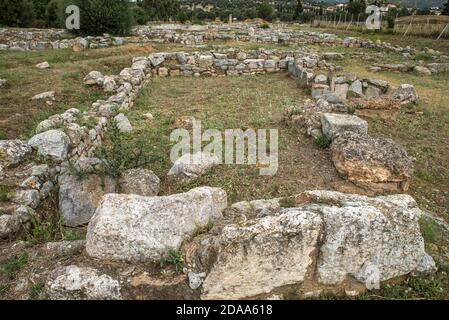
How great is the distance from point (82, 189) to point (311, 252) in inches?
129

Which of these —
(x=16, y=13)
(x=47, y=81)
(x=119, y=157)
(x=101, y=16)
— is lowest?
(x=119, y=157)

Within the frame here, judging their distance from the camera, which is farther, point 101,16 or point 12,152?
point 101,16

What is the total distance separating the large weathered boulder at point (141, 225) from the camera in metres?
3.46

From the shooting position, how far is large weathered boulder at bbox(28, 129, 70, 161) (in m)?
6.29

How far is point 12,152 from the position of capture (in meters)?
6.04

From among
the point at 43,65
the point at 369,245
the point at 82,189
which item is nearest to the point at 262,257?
the point at 369,245

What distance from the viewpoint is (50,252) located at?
385 cm

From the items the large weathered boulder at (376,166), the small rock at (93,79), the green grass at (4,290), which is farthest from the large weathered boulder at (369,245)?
the small rock at (93,79)

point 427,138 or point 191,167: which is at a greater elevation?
point 427,138

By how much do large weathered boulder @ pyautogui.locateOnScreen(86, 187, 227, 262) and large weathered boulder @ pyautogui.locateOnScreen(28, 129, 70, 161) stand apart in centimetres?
303

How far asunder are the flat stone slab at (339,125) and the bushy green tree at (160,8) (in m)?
45.5

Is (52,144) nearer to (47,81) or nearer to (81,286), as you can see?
(81,286)
